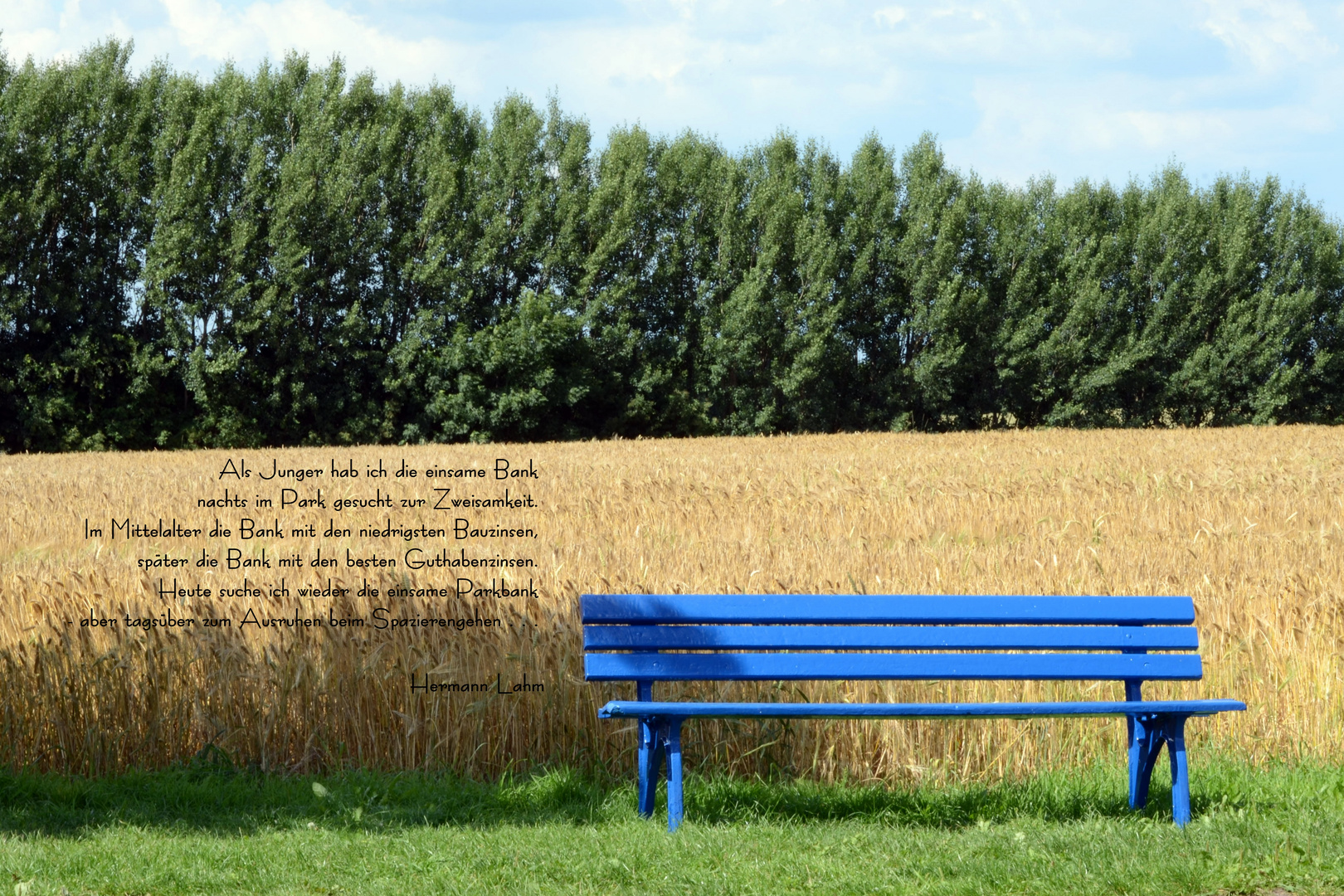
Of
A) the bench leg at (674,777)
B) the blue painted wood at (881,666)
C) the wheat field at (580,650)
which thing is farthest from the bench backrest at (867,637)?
the wheat field at (580,650)

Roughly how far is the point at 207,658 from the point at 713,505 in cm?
728

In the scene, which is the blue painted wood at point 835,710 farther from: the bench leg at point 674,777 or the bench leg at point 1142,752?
the bench leg at point 1142,752

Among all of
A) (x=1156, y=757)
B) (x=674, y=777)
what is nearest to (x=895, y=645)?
(x=674, y=777)

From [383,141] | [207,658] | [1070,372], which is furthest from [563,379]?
[207,658]

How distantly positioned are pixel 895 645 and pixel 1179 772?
1201 mm

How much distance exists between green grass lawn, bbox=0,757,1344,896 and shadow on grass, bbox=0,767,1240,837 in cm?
1

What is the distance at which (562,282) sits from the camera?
3891 cm

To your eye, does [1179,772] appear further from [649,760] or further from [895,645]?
[649,760]

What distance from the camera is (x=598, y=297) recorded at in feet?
125

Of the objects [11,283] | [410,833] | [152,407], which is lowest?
[410,833]

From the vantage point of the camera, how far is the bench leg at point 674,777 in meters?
4.50

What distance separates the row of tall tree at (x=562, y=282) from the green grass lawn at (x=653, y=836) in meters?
29.6

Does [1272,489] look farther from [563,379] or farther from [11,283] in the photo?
[11,283]

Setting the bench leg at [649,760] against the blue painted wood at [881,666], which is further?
the blue painted wood at [881,666]
